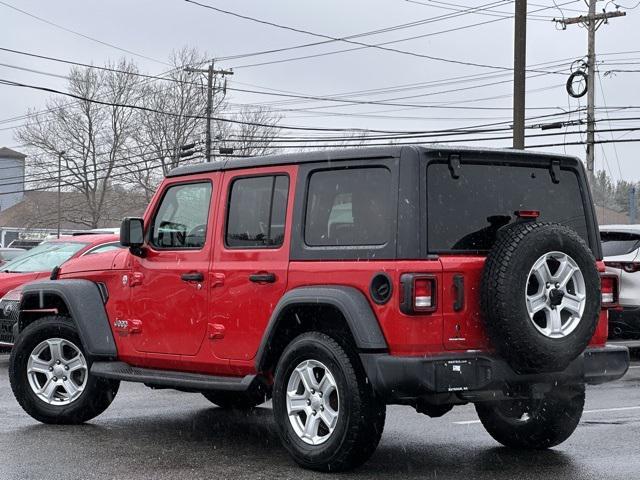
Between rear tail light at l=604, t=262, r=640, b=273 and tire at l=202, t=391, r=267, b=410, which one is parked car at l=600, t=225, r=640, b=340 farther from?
tire at l=202, t=391, r=267, b=410

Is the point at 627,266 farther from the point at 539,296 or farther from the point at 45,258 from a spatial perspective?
the point at 45,258

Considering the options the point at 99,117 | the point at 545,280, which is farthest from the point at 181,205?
the point at 99,117

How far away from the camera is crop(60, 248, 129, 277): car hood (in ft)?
27.0

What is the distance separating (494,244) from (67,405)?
3.87 meters

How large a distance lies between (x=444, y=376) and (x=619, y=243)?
26.0 feet

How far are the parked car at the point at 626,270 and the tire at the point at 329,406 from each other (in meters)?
7.56

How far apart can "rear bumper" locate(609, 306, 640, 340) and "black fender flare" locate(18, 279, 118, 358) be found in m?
7.30

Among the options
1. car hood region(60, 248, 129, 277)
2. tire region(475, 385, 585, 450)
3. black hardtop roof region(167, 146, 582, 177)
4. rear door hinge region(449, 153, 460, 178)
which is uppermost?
black hardtop roof region(167, 146, 582, 177)

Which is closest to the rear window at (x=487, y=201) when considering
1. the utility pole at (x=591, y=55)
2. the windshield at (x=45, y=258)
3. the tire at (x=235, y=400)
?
the tire at (x=235, y=400)

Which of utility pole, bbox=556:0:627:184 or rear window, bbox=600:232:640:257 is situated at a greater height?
utility pole, bbox=556:0:627:184

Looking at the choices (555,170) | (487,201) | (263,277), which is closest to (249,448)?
(263,277)

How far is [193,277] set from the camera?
7.47 meters

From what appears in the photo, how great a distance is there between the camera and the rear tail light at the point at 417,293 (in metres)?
6.08

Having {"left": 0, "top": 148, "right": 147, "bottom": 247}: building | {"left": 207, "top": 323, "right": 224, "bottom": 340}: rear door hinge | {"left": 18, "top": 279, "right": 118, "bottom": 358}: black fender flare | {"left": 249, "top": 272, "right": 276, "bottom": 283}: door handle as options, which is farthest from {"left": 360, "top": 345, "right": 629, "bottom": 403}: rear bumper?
{"left": 0, "top": 148, "right": 147, "bottom": 247}: building
